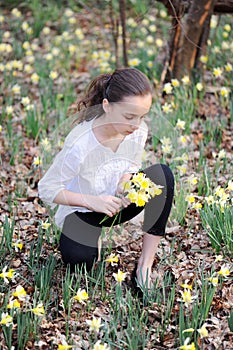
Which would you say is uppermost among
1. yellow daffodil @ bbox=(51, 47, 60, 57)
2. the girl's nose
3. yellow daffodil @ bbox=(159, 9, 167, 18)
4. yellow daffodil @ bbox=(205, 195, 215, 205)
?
the girl's nose

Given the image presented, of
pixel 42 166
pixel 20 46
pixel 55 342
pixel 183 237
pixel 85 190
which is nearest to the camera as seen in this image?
pixel 55 342

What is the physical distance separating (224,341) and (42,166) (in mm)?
1801

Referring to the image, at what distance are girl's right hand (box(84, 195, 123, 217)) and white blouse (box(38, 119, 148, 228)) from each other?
0.16m

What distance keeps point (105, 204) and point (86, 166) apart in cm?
28

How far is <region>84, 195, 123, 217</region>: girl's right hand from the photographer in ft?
8.79

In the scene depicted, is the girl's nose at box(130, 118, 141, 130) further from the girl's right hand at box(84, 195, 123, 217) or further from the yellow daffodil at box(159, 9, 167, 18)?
the yellow daffodil at box(159, 9, 167, 18)

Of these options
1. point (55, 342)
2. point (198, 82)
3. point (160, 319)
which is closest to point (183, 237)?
point (160, 319)

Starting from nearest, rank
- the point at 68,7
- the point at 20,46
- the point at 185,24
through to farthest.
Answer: the point at 185,24
the point at 20,46
the point at 68,7

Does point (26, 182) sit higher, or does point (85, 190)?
point (85, 190)

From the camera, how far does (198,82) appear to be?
15.5 ft

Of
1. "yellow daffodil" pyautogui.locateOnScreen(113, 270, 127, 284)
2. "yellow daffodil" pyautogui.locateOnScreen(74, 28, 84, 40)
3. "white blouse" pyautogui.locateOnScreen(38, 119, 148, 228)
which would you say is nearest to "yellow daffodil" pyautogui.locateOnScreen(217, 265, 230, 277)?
"yellow daffodil" pyautogui.locateOnScreen(113, 270, 127, 284)

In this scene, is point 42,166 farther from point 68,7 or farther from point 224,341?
point 68,7

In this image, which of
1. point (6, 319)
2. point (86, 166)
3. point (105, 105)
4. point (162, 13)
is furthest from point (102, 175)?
point (162, 13)

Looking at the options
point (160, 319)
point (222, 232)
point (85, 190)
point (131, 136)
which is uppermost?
point (131, 136)
